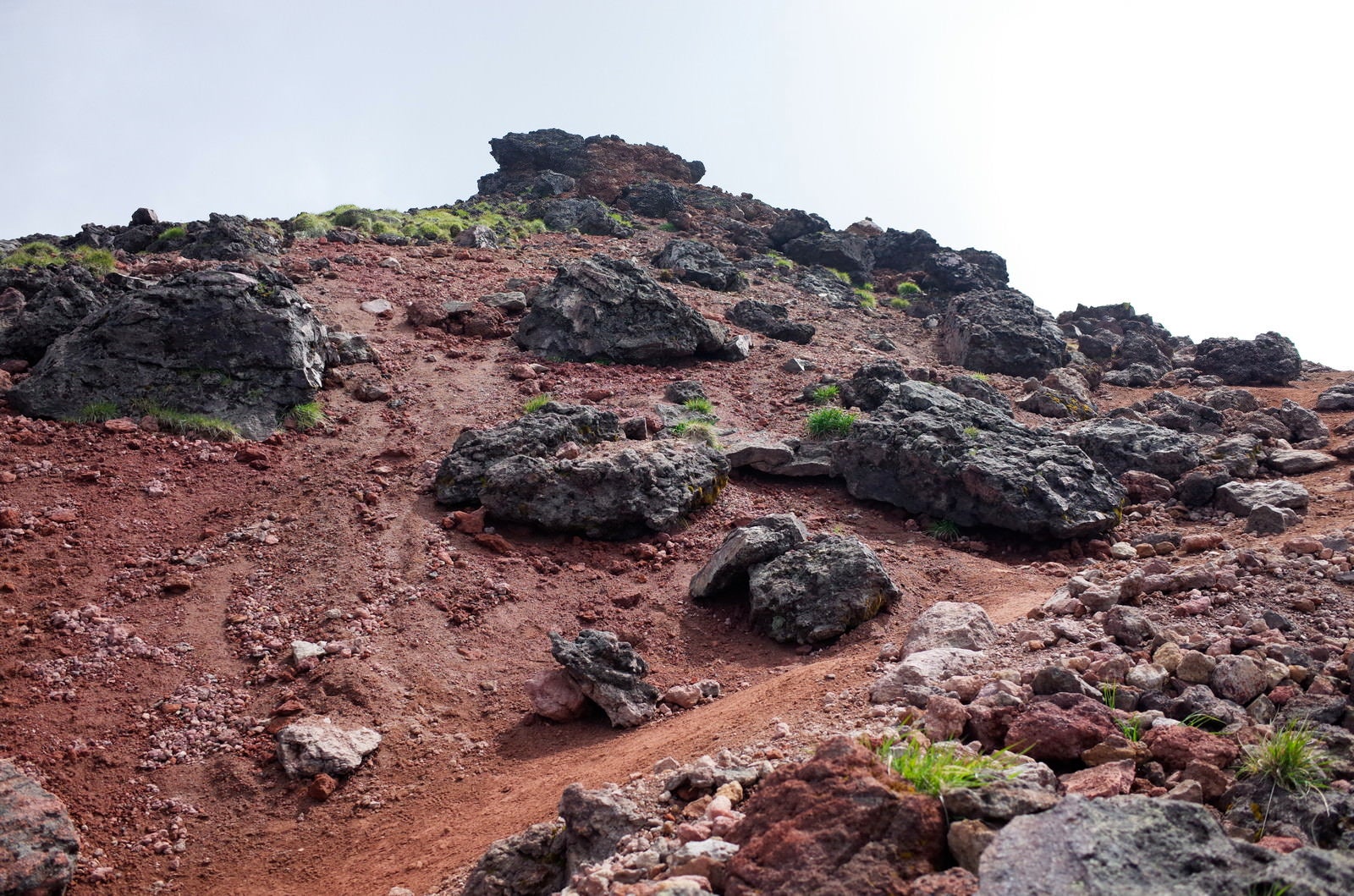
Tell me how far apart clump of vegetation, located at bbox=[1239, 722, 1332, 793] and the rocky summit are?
2 centimetres

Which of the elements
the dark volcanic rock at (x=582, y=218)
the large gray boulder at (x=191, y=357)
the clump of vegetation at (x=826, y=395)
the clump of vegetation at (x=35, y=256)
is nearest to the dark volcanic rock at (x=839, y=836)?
the large gray boulder at (x=191, y=357)

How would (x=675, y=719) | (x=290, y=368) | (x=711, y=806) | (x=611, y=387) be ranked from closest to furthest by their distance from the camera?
(x=711, y=806) → (x=675, y=719) → (x=290, y=368) → (x=611, y=387)

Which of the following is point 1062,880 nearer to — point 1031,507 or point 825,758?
point 825,758

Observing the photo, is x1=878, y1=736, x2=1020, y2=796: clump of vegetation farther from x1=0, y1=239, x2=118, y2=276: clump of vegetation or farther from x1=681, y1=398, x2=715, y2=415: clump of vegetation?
x1=0, y1=239, x2=118, y2=276: clump of vegetation

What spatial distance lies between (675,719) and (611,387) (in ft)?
25.5

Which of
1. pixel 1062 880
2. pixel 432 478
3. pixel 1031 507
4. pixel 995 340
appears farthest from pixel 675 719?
pixel 995 340

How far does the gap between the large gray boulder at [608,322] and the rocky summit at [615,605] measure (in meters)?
0.08

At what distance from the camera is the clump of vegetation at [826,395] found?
548 inches

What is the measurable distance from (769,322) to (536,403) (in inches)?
323

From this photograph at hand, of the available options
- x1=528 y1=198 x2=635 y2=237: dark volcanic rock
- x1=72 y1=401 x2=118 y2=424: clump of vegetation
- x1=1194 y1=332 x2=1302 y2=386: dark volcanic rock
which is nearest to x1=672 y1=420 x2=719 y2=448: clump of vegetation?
x1=72 y1=401 x2=118 y2=424: clump of vegetation

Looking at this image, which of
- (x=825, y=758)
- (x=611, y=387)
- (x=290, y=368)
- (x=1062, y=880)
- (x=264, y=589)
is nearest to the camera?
(x=1062, y=880)

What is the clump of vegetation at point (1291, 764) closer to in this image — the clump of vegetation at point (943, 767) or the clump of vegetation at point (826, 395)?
the clump of vegetation at point (943, 767)

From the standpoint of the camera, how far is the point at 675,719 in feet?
21.3

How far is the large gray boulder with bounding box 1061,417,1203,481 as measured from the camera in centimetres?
1166
